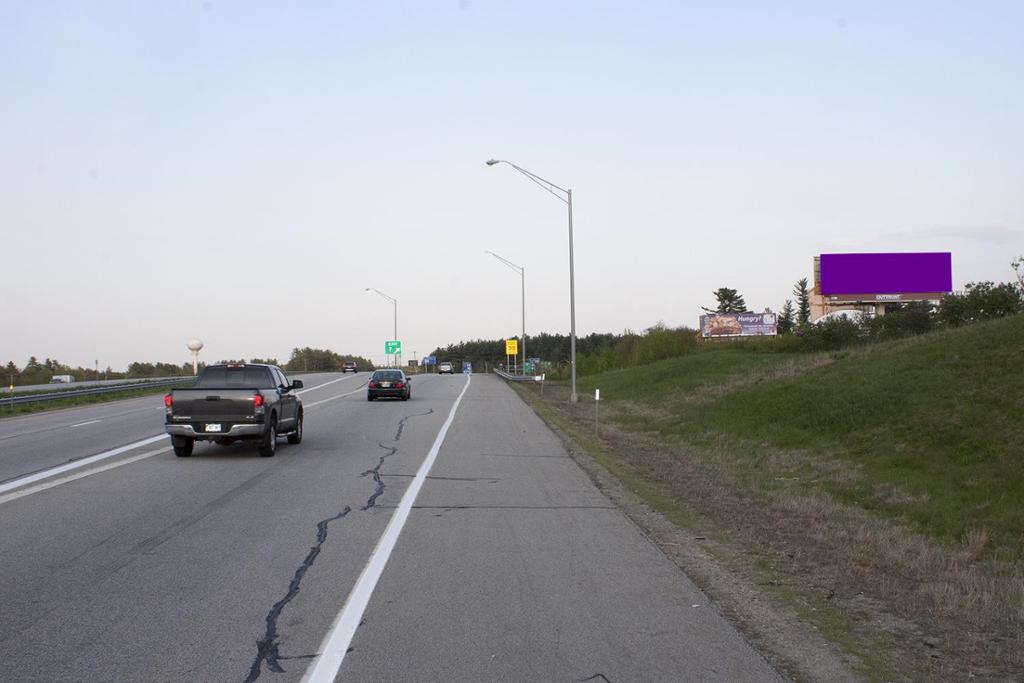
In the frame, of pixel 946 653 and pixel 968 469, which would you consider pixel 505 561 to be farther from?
pixel 968 469

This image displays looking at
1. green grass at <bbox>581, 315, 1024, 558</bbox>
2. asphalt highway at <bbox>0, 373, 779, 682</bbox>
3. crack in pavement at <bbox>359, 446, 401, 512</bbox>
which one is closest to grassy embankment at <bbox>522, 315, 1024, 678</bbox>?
green grass at <bbox>581, 315, 1024, 558</bbox>

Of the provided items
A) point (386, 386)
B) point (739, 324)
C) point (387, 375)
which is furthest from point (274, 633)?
point (739, 324)

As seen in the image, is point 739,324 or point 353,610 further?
point 739,324

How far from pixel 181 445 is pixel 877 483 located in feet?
42.0

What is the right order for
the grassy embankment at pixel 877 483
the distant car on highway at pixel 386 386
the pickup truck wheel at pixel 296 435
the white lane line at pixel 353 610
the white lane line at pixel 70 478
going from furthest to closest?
the distant car on highway at pixel 386 386 → the pickup truck wheel at pixel 296 435 → the white lane line at pixel 70 478 → the grassy embankment at pixel 877 483 → the white lane line at pixel 353 610

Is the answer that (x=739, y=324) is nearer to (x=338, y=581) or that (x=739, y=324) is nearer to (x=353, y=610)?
(x=338, y=581)

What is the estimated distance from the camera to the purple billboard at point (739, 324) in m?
74.6

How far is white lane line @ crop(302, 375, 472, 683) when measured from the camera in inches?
233

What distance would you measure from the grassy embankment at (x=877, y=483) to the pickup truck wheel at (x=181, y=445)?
26.8ft

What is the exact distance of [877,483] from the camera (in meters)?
15.8

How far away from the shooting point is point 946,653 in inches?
256

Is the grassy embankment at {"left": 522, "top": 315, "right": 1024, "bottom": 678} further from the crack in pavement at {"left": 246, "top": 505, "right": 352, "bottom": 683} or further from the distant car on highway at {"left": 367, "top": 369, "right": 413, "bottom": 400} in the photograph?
the distant car on highway at {"left": 367, "top": 369, "right": 413, "bottom": 400}

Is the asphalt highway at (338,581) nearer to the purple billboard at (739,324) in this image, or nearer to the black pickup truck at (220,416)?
the black pickup truck at (220,416)

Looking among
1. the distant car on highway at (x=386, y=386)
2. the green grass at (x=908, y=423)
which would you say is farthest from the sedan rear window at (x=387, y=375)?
the green grass at (x=908, y=423)
